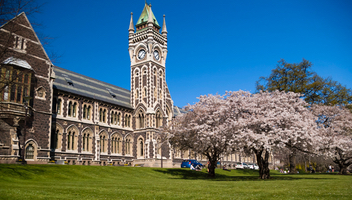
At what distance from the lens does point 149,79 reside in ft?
187

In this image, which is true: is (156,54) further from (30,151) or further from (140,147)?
(30,151)

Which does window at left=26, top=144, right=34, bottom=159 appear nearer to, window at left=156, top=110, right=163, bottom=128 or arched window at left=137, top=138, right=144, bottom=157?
arched window at left=137, top=138, right=144, bottom=157

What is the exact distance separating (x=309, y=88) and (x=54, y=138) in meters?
38.1

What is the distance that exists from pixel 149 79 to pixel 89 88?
11.3 metres

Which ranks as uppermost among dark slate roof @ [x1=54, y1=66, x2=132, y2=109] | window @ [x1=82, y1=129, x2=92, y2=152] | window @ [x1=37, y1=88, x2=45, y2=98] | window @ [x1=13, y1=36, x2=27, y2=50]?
window @ [x1=13, y1=36, x2=27, y2=50]

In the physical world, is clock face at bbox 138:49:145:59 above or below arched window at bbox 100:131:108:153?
above

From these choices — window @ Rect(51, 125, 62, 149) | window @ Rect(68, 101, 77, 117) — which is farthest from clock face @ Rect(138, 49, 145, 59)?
window @ Rect(51, 125, 62, 149)

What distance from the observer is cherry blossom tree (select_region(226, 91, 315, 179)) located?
27609 mm

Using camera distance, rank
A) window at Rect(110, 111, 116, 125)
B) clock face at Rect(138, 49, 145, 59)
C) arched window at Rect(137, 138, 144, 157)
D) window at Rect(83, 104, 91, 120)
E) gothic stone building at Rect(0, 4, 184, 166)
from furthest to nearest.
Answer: clock face at Rect(138, 49, 145, 59) < arched window at Rect(137, 138, 144, 157) < window at Rect(110, 111, 116, 125) < window at Rect(83, 104, 91, 120) < gothic stone building at Rect(0, 4, 184, 166)

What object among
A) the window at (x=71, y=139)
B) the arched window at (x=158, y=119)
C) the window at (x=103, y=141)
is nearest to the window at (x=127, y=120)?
the arched window at (x=158, y=119)

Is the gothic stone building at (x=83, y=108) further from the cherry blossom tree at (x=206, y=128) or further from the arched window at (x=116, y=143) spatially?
the cherry blossom tree at (x=206, y=128)

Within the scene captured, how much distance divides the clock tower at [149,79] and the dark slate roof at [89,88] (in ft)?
9.29

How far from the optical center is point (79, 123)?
46.2 meters

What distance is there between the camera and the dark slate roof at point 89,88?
4734cm
